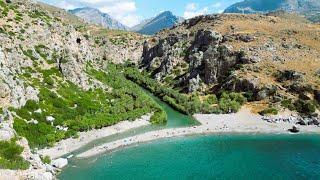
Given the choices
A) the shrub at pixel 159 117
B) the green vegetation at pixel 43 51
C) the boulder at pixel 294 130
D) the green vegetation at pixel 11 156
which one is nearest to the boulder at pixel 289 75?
the boulder at pixel 294 130

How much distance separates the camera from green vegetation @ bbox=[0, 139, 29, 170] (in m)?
93.9

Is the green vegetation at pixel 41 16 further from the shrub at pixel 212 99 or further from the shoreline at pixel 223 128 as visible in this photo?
the shoreline at pixel 223 128

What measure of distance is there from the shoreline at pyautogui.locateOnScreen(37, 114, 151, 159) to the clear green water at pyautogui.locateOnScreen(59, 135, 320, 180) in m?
8.58

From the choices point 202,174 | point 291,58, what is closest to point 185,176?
point 202,174

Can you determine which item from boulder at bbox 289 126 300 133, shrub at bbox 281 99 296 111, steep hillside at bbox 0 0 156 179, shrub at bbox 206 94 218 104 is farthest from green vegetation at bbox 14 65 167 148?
shrub at bbox 281 99 296 111

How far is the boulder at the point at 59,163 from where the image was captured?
10729 centimetres

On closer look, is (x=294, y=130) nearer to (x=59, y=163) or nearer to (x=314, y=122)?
(x=314, y=122)

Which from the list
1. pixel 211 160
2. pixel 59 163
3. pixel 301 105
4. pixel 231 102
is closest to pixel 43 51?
pixel 59 163

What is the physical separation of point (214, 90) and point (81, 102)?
6765cm

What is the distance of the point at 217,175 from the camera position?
349 ft

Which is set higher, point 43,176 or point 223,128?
point 223,128

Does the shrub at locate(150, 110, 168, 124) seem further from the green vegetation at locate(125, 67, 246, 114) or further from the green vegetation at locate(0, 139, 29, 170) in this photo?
the green vegetation at locate(0, 139, 29, 170)

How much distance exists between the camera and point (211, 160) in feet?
390

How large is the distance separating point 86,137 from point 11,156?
35.2 m
